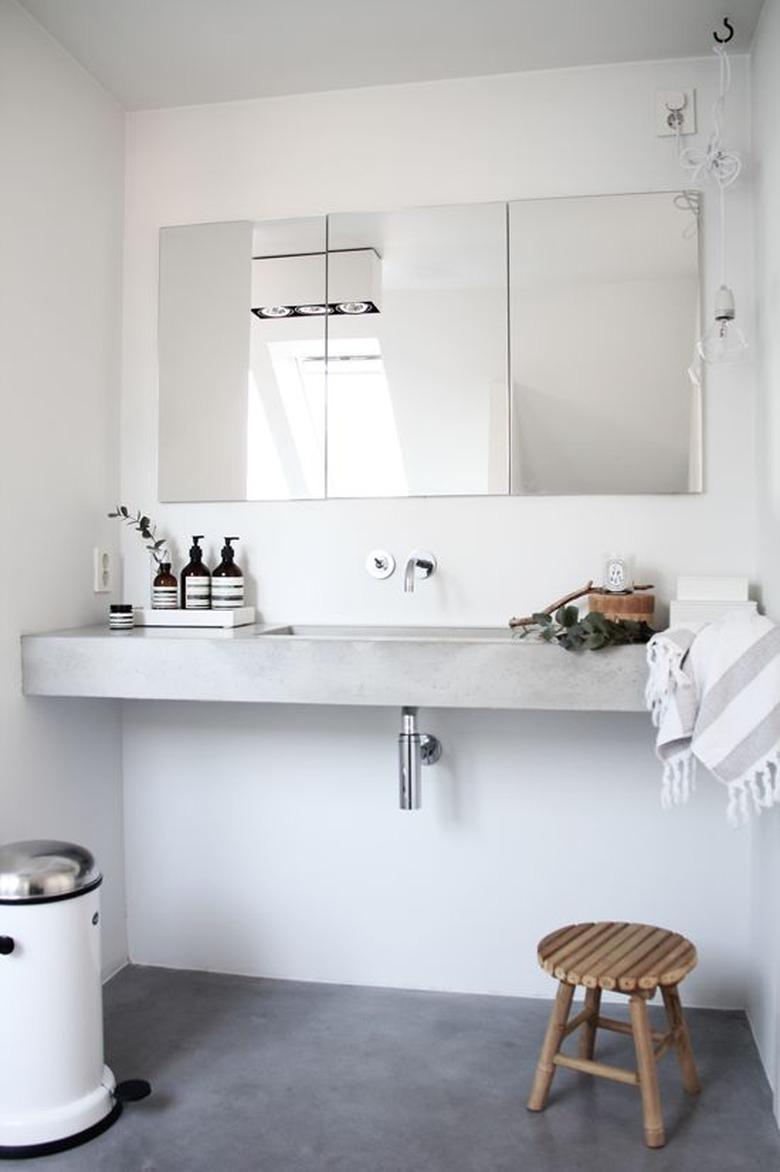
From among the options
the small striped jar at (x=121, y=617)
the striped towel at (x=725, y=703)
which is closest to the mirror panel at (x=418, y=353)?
the small striped jar at (x=121, y=617)

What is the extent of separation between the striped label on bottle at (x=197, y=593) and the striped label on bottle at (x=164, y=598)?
0.12ft

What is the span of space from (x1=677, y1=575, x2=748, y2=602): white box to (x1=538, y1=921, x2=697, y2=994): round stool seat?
746 millimetres

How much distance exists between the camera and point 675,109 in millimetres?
2547

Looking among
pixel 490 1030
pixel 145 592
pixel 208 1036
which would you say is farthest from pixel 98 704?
pixel 490 1030

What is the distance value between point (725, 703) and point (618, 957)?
55cm

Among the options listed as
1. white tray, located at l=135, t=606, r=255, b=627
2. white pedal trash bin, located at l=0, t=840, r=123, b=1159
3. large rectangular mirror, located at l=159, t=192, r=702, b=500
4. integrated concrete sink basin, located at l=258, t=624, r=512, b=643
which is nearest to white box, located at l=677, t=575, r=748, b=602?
large rectangular mirror, located at l=159, t=192, r=702, b=500

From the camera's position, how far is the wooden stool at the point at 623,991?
6.37 ft

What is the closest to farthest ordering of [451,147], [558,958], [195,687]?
[558,958] → [195,687] → [451,147]

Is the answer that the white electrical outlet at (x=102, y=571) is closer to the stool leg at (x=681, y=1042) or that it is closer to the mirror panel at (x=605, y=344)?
the mirror panel at (x=605, y=344)

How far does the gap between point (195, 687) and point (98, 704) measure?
530 mm

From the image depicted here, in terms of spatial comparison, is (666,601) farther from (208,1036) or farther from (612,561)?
(208,1036)

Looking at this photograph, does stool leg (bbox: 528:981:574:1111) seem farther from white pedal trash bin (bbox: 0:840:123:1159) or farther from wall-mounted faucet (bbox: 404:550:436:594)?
wall-mounted faucet (bbox: 404:550:436:594)

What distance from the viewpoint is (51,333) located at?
8.22 feet

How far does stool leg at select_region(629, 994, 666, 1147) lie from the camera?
1935mm
